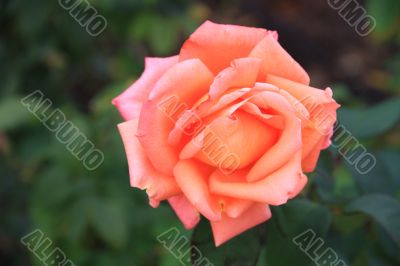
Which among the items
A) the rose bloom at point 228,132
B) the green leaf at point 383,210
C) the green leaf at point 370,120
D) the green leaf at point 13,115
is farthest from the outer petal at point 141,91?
the green leaf at point 13,115

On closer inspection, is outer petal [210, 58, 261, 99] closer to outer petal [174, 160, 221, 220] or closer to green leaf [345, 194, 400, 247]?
outer petal [174, 160, 221, 220]

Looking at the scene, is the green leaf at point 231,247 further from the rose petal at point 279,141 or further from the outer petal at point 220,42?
the outer petal at point 220,42

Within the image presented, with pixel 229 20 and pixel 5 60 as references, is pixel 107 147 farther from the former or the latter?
pixel 229 20

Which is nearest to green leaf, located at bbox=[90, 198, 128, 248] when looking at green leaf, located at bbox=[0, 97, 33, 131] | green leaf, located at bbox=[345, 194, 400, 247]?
green leaf, located at bbox=[0, 97, 33, 131]

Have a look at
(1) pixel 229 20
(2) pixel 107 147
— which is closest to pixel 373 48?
(1) pixel 229 20

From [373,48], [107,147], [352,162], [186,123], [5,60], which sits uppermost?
[5,60]
